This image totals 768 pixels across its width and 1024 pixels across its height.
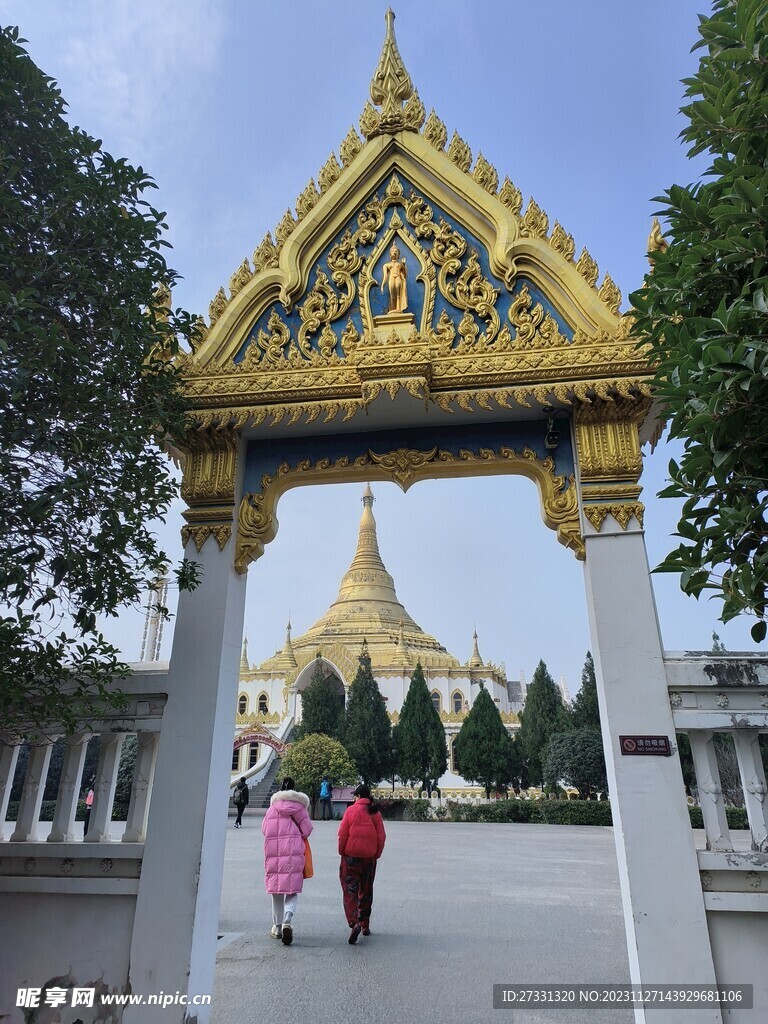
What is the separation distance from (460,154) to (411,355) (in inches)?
80.8

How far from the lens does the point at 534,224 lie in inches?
224

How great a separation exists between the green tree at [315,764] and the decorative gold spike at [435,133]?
939 inches

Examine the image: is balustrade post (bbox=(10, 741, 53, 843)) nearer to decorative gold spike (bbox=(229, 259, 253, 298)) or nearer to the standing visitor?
decorative gold spike (bbox=(229, 259, 253, 298))

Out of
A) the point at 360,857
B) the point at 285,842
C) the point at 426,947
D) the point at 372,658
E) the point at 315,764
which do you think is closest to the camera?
the point at 426,947

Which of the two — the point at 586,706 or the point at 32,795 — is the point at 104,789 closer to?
the point at 32,795

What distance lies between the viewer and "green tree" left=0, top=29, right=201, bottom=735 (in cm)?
365

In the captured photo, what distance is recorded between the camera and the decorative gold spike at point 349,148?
244 inches

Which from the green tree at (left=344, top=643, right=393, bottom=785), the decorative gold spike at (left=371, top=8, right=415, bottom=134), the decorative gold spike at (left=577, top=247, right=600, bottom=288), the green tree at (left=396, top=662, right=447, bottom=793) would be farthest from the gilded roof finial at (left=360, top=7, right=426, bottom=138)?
the green tree at (left=396, top=662, right=447, bottom=793)

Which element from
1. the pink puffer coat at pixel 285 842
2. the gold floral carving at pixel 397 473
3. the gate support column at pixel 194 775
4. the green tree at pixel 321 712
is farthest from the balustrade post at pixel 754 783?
the green tree at pixel 321 712

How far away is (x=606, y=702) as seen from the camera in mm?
4566

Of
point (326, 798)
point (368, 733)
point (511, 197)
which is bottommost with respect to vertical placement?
point (326, 798)

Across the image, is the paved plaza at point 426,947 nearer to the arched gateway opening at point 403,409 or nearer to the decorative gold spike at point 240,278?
the arched gateway opening at point 403,409

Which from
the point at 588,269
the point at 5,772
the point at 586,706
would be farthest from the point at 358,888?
the point at 586,706

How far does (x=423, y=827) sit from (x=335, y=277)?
21.8 meters
